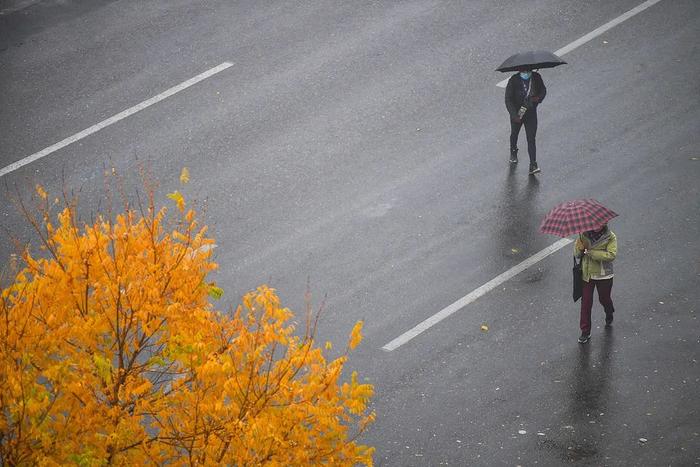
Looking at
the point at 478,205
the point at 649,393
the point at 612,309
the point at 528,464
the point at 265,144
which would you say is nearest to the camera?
the point at 528,464

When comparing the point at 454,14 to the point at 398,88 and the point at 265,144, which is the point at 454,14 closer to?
the point at 398,88

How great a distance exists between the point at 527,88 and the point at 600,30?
12.2 feet

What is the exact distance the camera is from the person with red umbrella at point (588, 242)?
11.1 meters

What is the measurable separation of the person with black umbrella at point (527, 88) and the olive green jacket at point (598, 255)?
135 inches

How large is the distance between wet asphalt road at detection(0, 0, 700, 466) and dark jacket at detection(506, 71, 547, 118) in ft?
3.07

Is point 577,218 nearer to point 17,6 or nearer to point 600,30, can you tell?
point 600,30

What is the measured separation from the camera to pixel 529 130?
47.7ft

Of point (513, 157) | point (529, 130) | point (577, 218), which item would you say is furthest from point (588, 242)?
point (513, 157)

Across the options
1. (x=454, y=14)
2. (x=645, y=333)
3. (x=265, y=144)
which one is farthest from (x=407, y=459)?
(x=454, y=14)

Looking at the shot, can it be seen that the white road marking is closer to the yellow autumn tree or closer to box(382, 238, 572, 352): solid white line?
box(382, 238, 572, 352): solid white line

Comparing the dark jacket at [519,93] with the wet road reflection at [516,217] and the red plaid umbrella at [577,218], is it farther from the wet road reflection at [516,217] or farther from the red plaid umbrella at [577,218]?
the red plaid umbrella at [577,218]

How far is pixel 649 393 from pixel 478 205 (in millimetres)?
3943

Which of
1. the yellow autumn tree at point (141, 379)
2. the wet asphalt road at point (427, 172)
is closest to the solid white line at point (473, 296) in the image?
the wet asphalt road at point (427, 172)

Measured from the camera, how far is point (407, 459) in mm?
10789
